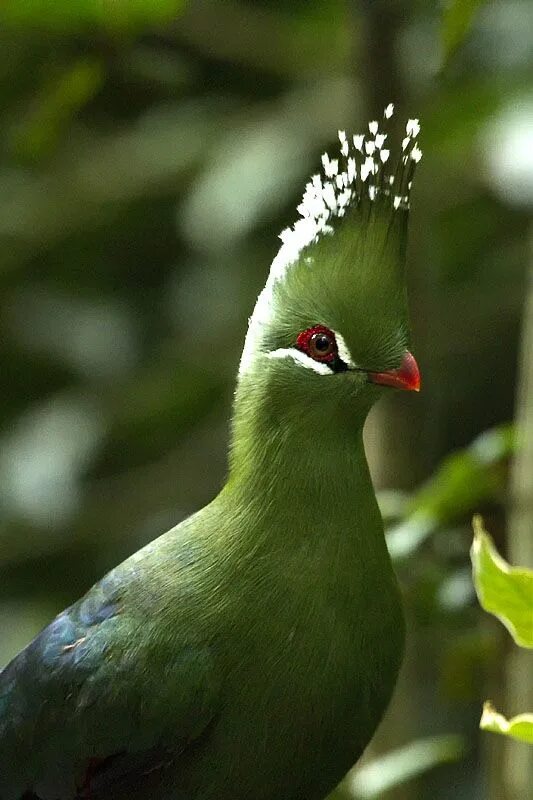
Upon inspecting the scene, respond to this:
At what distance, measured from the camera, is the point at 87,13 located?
1.68 m

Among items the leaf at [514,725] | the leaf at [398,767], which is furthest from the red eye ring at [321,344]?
the leaf at [398,767]

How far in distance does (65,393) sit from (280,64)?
0.85 metres

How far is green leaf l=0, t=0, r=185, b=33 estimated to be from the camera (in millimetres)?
1618

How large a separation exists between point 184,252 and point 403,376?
171 centimetres

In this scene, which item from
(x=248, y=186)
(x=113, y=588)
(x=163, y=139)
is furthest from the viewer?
(x=163, y=139)

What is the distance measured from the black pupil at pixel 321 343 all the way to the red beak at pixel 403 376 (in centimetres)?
5

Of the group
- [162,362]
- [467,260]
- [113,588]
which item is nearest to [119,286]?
[162,362]

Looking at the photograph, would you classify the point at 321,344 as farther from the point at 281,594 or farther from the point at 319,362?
the point at 281,594

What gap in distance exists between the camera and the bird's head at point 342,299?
3.96 feet

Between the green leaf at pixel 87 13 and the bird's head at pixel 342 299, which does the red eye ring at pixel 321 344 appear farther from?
the green leaf at pixel 87 13

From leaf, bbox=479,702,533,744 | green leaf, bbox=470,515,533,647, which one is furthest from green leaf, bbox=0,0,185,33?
leaf, bbox=479,702,533,744

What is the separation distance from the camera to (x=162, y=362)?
2.68m

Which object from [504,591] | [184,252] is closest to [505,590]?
[504,591]

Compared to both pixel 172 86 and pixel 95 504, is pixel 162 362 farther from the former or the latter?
pixel 172 86
